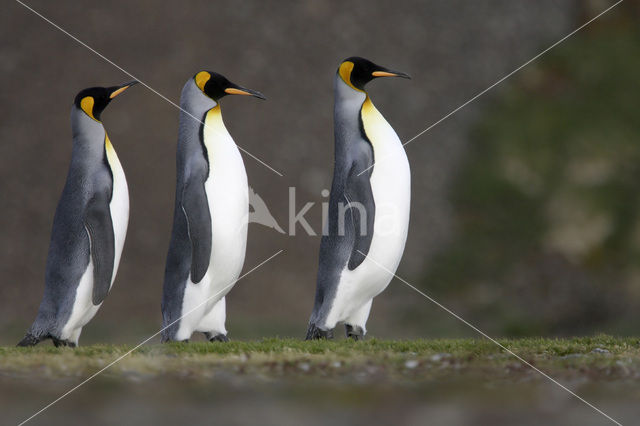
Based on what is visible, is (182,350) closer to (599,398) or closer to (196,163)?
(196,163)

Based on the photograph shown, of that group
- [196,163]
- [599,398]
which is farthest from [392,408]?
[196,163]

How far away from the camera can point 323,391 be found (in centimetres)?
166

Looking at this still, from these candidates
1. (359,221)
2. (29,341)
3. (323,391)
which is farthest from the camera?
(359,221)

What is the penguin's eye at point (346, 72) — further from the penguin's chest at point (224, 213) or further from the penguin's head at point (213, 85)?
the penguin's chest at point (224, 213)

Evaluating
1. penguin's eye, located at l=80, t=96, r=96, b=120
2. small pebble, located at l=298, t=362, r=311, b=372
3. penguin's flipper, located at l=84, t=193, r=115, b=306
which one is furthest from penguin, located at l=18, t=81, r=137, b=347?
small pebble, located at l=298, t=362, r=311, b=372

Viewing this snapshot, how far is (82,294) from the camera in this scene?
2.70m

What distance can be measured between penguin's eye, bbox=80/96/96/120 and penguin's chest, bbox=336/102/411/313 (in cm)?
95

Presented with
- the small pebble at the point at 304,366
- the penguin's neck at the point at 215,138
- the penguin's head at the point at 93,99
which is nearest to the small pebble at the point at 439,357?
the small pebble at the point at 304,366

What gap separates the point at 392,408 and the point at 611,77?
578cm

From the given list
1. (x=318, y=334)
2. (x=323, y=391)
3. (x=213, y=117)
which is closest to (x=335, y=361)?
(x=323, y=391)

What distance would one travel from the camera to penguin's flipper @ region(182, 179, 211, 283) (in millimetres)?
2705

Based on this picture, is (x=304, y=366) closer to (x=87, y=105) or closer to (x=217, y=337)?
(x=217, y=337)

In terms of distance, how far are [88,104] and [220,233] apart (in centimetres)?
66

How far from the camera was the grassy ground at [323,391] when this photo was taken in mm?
1591
